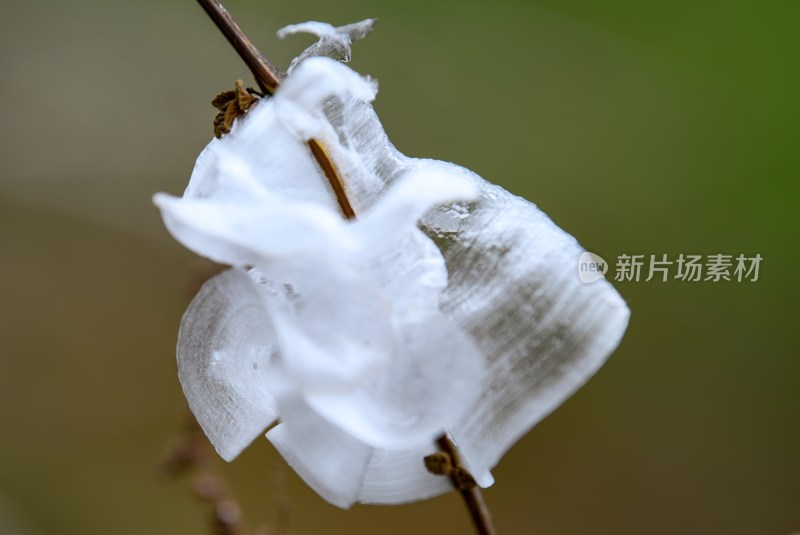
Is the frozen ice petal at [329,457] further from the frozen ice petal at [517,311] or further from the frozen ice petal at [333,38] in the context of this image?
the frozen ice petal at [333,38]

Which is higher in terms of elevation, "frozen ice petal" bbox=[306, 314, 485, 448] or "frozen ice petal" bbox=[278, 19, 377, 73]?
"frozen ice petal" bbox=[278, 19, 377, 73]

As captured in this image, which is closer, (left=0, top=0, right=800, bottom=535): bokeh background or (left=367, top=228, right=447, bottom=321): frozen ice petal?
(left=367, top=228, right=447, bottom=321): frozen ice petal

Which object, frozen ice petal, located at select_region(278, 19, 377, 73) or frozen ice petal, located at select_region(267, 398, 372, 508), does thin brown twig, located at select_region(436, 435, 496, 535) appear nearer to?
frozen ice petal, located at select_region(267, 398, 372, 508)

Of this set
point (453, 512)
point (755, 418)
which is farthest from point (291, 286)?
point (755, 418)

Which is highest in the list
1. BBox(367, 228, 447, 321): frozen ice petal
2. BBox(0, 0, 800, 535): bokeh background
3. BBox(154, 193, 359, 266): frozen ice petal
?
BBox(154, 193, 359, 266): frozen ice petal

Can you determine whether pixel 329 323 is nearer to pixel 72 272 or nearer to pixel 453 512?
pixel 453 512

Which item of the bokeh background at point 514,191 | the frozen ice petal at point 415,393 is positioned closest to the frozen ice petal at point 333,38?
the frozen ice petal at point 415,393

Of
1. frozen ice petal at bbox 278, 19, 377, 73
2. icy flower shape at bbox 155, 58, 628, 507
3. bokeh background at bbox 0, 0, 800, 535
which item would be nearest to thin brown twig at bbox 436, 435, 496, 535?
icy flower shape at bbox 155, 58, 628, 507

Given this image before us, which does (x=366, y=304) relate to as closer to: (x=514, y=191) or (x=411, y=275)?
(x=411, y=275)
